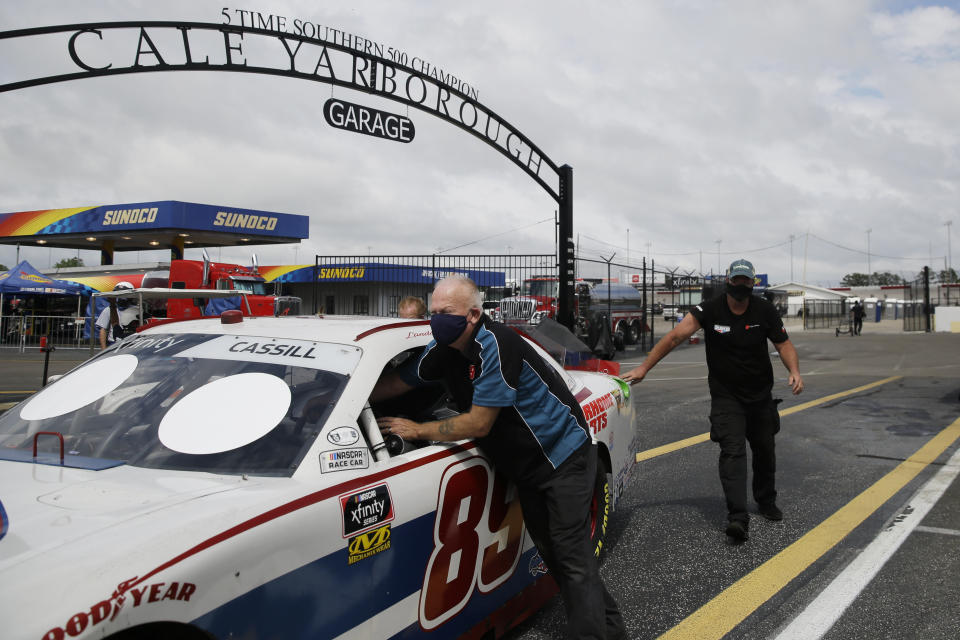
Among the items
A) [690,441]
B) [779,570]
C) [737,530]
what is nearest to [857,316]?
[690,441]

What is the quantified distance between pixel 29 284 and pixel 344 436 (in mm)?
23871

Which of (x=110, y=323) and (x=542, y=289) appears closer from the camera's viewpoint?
(x=110, y=323)

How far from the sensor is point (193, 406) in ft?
7.95

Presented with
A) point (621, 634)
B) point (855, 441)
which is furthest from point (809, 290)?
point (621, 634)

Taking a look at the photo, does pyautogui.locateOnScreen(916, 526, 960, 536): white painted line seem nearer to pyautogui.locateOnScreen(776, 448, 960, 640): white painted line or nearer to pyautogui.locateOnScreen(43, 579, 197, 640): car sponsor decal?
pyautogui.locateOnScreen(776, 448, 960, 640): white painted line

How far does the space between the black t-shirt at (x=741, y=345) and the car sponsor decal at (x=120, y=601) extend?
3.68 metres

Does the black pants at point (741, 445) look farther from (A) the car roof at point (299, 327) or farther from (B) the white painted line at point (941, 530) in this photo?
(A) the car roof at point (299, 327)

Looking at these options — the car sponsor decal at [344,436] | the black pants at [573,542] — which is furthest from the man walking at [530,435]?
the car sponsor decal at [344,436]

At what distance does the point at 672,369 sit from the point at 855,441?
8.86 meters

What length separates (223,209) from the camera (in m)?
27.8

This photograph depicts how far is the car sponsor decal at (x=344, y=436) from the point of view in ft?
7.38

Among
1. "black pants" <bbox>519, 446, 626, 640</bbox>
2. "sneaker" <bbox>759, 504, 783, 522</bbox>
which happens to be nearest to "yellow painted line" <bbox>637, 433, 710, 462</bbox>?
"sneaker" <bbox>759, 504, 783, 522</bbox>

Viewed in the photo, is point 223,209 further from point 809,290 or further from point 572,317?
point 809,290

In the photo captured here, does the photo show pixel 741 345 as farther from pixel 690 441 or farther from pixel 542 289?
pixel 542 289
